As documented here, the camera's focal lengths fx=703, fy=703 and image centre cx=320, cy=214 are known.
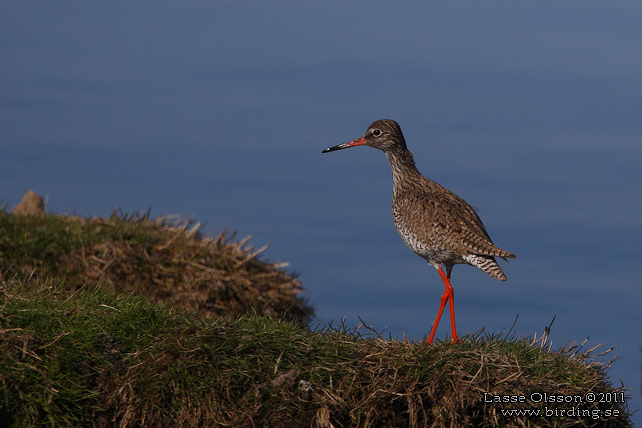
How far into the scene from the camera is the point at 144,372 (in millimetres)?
6055

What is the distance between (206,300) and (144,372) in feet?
18.2

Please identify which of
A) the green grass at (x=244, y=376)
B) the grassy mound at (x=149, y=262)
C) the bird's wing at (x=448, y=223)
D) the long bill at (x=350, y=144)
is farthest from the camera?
the grassy mound at (x=149, y=262)

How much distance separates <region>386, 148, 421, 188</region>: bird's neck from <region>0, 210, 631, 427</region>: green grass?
10.5 feet

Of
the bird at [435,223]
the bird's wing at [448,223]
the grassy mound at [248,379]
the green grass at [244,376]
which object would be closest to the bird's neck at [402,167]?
the bird at [435,223]

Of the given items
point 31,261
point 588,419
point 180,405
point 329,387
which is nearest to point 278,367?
point 329,387

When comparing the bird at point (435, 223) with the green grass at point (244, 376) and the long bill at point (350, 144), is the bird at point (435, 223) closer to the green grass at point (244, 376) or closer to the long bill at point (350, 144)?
the long bill at point (350, 144)

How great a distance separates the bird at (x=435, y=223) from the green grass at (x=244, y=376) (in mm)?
1203

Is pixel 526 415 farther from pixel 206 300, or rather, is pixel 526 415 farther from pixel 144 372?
pixel 206 300

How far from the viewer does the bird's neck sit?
31.3ft

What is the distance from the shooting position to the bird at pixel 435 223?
8172 mm

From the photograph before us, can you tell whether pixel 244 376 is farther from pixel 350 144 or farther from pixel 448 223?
pixel 350 144

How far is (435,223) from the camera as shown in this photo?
27.6 feet

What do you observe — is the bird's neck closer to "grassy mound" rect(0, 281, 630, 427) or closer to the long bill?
the long bill

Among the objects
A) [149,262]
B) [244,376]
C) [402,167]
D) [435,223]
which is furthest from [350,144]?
[244,376]
